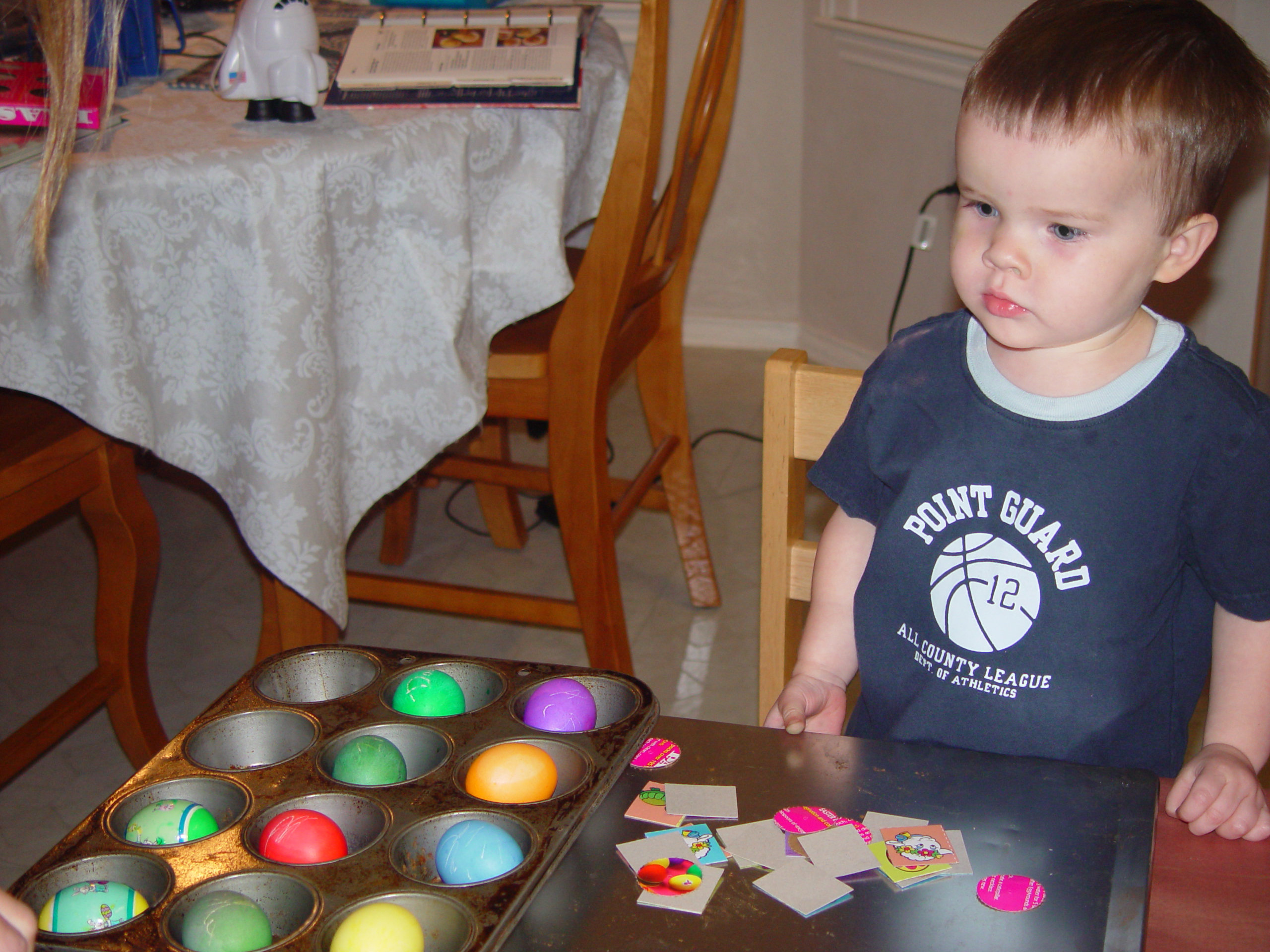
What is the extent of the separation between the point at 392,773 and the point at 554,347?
930 millimetres

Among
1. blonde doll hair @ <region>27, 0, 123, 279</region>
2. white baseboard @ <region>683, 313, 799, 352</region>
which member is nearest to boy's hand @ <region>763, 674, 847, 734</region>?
blonde doll hair @ <region>27, 0, 123, 279</region>

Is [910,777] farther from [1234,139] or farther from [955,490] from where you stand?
A: [1234,139]

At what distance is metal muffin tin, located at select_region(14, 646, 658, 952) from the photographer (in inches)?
19.1

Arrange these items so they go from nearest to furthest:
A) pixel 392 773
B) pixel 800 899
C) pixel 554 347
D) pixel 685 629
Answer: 1. pixel 800 899
2. pixel 392 773
3. pixel 554 347
4. pixel 685 629

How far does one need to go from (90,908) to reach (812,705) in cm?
44

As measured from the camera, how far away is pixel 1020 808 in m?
0.52

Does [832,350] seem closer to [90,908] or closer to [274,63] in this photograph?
[274,63]

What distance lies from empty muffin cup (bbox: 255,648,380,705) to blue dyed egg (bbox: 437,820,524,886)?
118 mm

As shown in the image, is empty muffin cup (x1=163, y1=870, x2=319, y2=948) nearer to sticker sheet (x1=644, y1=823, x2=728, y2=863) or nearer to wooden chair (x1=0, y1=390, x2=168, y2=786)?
sticker sheet (x1=644, y1=823, x2=728, y2=863)

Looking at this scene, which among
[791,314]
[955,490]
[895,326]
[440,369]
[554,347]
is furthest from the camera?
[791,314]

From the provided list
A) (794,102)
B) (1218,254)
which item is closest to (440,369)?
(1218,254)

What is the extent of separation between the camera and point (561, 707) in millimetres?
609

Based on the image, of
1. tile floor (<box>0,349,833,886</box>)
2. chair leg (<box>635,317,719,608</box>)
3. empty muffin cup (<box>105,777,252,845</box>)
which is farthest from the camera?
chair leg (<box>635,317,719,608</box>)

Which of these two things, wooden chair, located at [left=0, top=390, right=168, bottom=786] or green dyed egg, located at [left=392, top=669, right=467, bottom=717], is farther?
wooden chair, located at [left=0, top=390, right=168, bottom=786]
